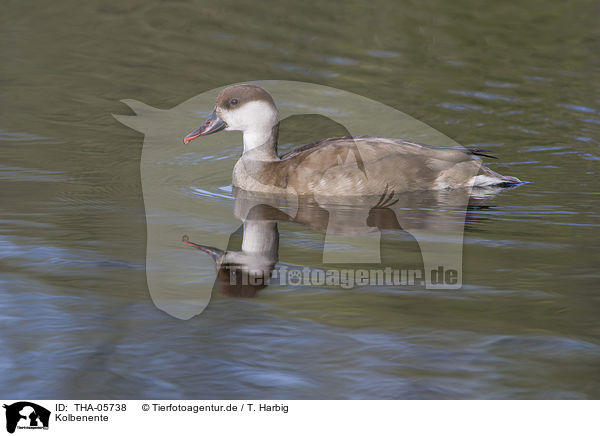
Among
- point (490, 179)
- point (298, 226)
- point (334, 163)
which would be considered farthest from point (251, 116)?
point (490, 179)

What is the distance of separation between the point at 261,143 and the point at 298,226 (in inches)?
70.2

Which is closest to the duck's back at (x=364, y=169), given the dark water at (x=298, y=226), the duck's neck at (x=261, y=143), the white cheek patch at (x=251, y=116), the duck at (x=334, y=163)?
the duck at (x=334, y=163)

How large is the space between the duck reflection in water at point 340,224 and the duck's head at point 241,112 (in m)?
0.68

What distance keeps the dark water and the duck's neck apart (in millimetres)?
1176

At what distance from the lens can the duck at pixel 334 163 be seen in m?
8.62

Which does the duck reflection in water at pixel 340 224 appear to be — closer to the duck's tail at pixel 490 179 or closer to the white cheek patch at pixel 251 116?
the duck's tail at pixel 490 179

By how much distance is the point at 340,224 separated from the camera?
7.71m

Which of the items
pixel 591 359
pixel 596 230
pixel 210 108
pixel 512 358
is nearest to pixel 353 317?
pixel 512 358

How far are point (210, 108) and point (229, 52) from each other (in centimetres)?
261

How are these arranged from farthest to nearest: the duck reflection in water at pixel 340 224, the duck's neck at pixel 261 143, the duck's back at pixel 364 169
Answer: the duck's neck at pixel 261 143
the duck's back at pixel 364 169
the duck reflection in water at pixel 340 224

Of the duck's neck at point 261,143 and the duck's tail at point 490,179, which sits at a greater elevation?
the duck's neck at point 261,143

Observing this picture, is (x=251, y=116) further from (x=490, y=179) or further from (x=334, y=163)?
(x=490, y=179)

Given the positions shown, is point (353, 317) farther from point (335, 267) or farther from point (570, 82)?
point (570, 82)
